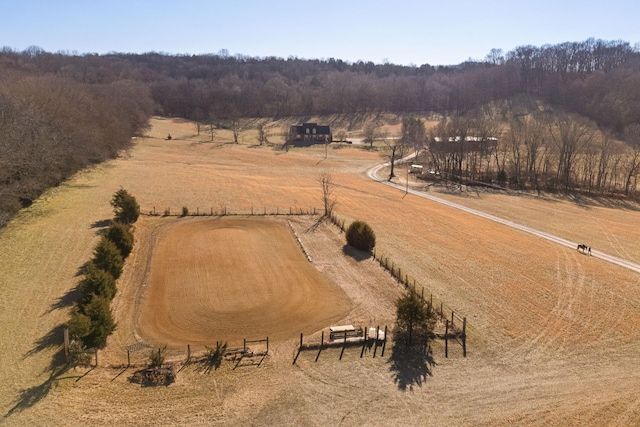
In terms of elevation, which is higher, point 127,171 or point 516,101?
point 516,101

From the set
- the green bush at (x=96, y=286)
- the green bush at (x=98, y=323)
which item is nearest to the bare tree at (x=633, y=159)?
the green bush at (x=96, y=286)

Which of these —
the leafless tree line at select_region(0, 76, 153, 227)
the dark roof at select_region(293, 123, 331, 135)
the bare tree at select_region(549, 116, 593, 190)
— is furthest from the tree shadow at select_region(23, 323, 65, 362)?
the dark roof at select_region(293, 123, 331, 135)

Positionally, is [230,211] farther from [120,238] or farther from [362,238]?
[362,238]

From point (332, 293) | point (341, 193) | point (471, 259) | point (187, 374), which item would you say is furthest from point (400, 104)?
point (187, 374)

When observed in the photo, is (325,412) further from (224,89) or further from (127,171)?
(224,89)

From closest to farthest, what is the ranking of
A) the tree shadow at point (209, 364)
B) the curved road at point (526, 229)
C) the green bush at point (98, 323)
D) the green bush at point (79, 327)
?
the green bush at point (79, 327) → the tree shadow at point (209, 364) → the green bush at point (98, 323) → the curved road at point (526, 229)

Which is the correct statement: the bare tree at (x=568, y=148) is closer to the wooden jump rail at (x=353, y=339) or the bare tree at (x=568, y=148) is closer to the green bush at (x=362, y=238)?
the green bush at (x=362, y=238)
